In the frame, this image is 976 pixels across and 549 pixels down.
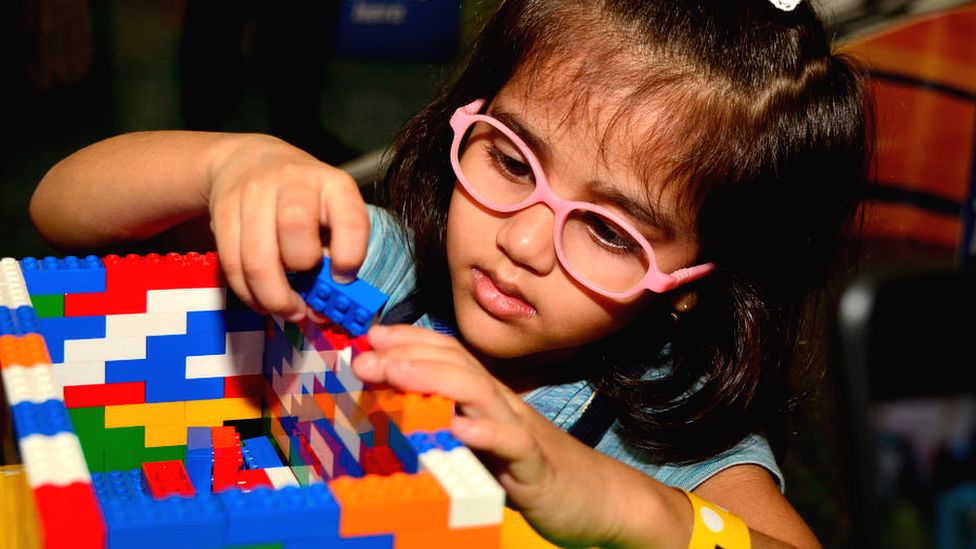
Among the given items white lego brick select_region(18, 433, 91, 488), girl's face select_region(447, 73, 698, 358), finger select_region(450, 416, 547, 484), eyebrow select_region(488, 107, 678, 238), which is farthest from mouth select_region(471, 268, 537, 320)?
white lego brick select_region(18, 433, 91, 488)

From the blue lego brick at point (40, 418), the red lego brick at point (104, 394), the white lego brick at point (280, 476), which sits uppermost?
the blue lego brick at point (40, 418)

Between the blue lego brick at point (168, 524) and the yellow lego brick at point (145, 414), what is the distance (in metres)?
0.34

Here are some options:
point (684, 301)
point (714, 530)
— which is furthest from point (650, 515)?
point (684, 301)

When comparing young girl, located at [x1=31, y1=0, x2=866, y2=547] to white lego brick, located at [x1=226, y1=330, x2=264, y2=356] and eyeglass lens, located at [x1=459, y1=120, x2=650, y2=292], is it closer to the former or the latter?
eyeglass lens, located at [x1=459, y1=120, x2=650, y2=292]

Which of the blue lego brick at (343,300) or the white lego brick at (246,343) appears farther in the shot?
the white lego brick at (246,343)

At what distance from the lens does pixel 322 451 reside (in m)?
0.74

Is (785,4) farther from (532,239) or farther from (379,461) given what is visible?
(379,461)

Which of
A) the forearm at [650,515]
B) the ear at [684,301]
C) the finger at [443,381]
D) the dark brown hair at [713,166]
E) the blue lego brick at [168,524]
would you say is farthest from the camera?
the ear at [684,301]

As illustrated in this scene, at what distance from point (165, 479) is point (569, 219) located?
0.36 m

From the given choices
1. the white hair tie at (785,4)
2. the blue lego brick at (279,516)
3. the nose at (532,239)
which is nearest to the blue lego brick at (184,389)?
the nose at (532,239)

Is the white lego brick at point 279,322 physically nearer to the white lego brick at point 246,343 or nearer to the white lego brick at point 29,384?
the white lego brick at point 246,343

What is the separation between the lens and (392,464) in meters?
0.61

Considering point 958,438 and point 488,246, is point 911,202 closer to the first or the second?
point 488,246

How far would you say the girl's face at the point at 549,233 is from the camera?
863 mm
